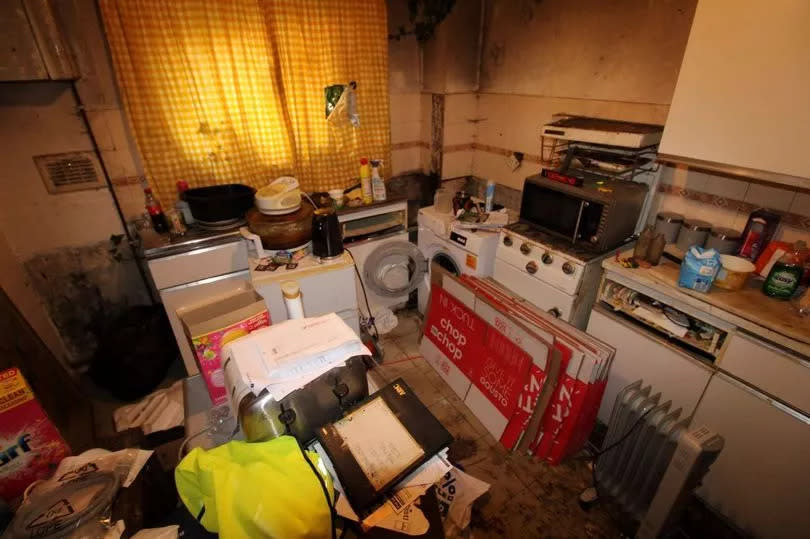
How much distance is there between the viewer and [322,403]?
1.26 metres

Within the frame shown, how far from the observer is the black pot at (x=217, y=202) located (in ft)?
8.36

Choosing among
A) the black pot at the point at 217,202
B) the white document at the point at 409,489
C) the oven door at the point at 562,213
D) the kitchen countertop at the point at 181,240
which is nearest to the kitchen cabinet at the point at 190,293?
the kitchen countertop at the point at 181,240

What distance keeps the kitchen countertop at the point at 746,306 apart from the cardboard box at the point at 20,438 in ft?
9.92

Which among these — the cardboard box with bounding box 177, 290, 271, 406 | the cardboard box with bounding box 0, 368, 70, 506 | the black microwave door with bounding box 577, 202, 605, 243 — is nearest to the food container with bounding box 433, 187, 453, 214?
the black microwave door with bounding box 577, 202, 605, 243

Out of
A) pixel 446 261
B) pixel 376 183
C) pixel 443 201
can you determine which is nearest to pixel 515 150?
pixel 443 201

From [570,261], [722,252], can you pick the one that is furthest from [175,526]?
[722,252]

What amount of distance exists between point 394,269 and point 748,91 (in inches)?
95.4

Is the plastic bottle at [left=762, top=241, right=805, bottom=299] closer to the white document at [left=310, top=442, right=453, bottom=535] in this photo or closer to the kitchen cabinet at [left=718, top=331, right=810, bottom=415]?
the kitchen cabinet at [left=718, top=331, right=810, bottom=415]

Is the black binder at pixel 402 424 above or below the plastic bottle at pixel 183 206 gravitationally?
below

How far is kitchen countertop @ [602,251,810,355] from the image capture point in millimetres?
1578

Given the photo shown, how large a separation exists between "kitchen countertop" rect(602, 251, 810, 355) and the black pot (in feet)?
8.21

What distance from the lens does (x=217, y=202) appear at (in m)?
2.55

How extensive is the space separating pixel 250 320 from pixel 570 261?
1831 millimetres

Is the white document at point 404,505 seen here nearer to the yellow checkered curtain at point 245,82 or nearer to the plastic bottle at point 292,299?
the plastic bottle at point 292,299
